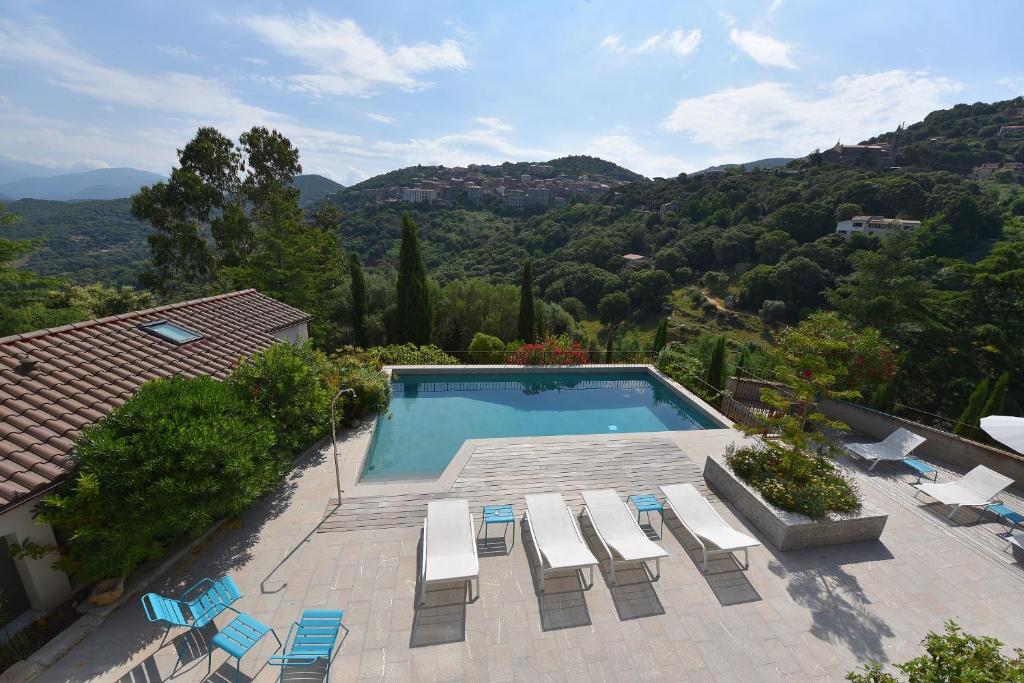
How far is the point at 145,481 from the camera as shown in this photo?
531 cm

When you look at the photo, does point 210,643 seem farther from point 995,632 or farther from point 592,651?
point 995,632

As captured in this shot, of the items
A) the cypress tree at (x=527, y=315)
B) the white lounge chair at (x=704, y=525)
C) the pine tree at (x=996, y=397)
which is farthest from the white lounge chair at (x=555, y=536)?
the cypress tree at (x=527, y=315)

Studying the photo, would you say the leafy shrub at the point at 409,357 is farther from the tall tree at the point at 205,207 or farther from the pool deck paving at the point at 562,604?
the tall tree at the point at 205,207

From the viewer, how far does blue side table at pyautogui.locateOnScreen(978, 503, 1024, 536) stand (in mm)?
7727

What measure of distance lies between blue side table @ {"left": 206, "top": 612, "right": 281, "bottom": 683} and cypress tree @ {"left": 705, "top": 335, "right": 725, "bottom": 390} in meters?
13.5

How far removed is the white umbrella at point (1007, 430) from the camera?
6914mm

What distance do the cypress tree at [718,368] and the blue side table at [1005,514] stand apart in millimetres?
6646

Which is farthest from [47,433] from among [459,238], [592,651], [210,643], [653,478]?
A: [459,238]

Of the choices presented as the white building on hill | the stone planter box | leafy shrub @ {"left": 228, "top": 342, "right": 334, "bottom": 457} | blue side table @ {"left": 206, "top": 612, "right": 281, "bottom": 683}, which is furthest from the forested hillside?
blue side table @ {"left": 206, "top": 612, "right": 281, "bottom": 683}

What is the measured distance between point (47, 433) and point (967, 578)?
1340cm

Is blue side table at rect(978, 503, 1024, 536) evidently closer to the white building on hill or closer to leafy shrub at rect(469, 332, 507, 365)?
leafy shrub at rect(469, 332, 507, 365)

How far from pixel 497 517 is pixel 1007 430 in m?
8.65

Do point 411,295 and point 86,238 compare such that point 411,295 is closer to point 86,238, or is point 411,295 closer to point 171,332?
point 171,332

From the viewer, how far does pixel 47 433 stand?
556 centimetres
